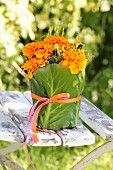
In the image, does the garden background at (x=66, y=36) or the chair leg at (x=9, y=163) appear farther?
the garden background at (x=66, y=36)

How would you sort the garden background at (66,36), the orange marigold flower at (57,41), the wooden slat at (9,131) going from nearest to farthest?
the wooden slat at (9,131), the orange marigold flower at (57,41), the garden background at (66,36)

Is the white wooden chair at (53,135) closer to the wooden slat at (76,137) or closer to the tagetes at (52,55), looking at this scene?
the wooden slat at (76,137)

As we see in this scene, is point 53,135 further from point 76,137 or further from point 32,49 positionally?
point 32,49

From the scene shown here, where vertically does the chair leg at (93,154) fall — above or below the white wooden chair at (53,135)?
below

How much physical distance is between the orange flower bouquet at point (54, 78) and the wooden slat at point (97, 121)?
149 millimetres


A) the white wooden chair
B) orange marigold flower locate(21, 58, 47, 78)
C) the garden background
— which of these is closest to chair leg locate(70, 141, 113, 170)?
the white wooden chair

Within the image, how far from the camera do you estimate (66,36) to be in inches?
A: 169

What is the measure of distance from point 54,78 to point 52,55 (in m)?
0.09

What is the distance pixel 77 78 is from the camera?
222cm

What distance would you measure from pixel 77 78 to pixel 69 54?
118 millimetres

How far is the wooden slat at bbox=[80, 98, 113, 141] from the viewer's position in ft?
7.53

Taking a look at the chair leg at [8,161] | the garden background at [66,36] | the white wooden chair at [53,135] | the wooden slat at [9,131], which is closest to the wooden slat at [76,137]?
the white wooden chair at [53,135]

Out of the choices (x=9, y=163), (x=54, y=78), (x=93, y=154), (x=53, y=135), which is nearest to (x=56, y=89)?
(x=54, y=78)

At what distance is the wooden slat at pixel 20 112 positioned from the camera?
7.01ft
